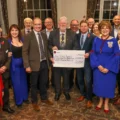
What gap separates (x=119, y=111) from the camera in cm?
291

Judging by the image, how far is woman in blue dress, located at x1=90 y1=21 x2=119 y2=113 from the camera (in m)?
2.58

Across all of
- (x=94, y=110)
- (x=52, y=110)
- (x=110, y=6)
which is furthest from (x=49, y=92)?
(x=110, y=6)

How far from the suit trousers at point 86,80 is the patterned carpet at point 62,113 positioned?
0.22 m

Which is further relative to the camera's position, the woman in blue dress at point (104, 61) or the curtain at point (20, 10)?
the curtain at point (20, 10)

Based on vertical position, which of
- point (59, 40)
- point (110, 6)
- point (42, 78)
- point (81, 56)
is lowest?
point (42, 78)

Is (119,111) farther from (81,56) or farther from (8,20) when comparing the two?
(8,20)

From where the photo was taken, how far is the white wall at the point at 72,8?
641cm

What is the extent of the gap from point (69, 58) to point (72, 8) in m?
4.13

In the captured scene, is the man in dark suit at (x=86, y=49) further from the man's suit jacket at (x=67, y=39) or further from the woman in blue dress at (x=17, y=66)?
the woman in blue dress at (x=17, y=66)

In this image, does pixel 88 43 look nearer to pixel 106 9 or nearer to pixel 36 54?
pixel 36 54

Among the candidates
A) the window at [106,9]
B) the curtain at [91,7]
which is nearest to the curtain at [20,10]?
the curtain at [91,7]

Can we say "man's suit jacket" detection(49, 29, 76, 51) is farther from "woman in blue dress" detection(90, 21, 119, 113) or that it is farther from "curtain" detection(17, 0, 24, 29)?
"curtain" detection(17, 0, 24, 29)

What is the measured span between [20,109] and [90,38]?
1735mm

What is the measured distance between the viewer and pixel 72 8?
6535 mm
